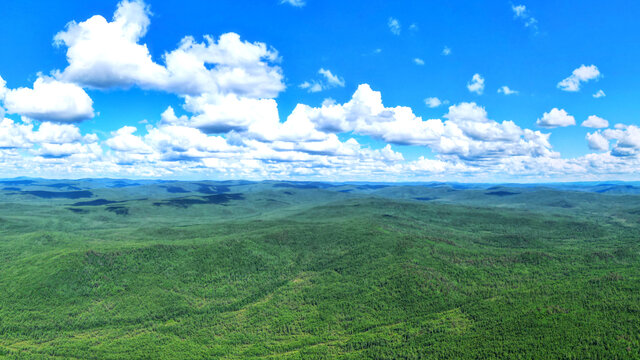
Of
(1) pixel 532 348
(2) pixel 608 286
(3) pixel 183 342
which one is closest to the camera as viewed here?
(1) pixel 532 348

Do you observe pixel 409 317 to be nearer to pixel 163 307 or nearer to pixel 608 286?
pixel 608 286

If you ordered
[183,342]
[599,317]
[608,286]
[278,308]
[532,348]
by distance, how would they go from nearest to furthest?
[532,348] < [599,317] < [183,342] < [608,286] < [278,308]

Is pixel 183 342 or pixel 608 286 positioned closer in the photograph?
pixel 183 342

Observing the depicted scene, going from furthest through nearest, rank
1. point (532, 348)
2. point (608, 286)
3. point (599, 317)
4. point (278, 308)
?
1. point (278, 308)
2. point (608, 286)
3. point (599, 317)
4. point (532, 348)

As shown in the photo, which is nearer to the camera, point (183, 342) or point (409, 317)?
point (183, 342)

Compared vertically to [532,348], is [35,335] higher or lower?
lower

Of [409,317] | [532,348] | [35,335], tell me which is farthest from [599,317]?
[35,335]

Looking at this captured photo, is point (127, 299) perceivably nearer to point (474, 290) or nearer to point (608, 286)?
point (474, 290)

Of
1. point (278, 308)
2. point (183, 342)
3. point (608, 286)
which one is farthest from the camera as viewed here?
point (278, 308)

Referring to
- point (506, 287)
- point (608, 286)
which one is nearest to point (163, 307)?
point (506, 287)
